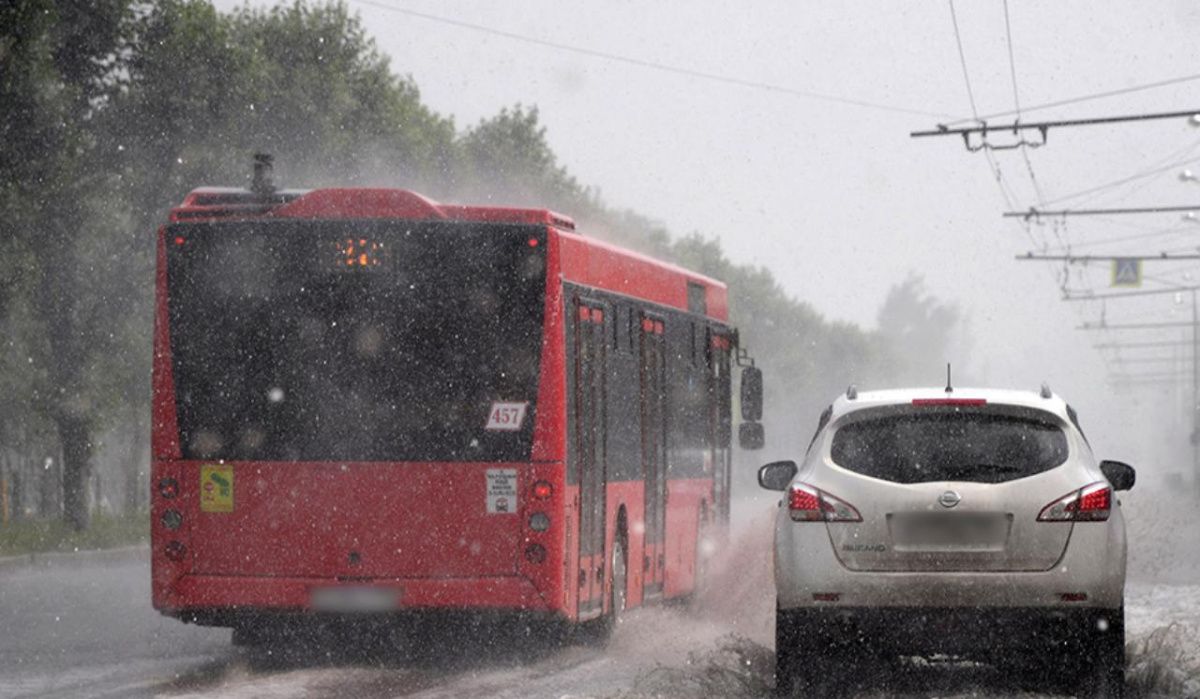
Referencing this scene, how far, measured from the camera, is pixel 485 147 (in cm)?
6931

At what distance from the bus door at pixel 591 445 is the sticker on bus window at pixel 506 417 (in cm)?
71

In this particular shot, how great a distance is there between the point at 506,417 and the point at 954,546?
4.18 metres

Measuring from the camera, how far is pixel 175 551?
597 inches

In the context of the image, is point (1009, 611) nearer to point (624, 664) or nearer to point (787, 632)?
point (787, 632)

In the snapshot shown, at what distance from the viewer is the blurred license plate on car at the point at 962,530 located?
11750 mm

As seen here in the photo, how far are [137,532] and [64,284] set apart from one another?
433 centimetres

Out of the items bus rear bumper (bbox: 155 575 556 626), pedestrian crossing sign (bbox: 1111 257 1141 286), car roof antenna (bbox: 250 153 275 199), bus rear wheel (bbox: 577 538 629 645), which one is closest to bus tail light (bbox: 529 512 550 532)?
bus rear bumper (bbox: 155 575 556 626)

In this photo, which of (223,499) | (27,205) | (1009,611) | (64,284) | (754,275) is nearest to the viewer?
(1009,611)

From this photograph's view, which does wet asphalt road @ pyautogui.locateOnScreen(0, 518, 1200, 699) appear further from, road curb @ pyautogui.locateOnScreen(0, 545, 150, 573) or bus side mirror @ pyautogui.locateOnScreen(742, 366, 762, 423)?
road curb @ pyautogui.locateOnScreen(0, 545, 150, 573)

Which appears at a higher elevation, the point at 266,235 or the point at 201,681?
the point at 266,235

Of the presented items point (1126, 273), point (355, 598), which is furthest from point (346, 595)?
point (1126, 273)

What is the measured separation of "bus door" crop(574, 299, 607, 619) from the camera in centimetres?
1603

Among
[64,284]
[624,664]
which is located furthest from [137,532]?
[624,664]

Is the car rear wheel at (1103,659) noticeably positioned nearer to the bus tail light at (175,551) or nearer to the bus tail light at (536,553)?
the bus tail light at (536,553)
